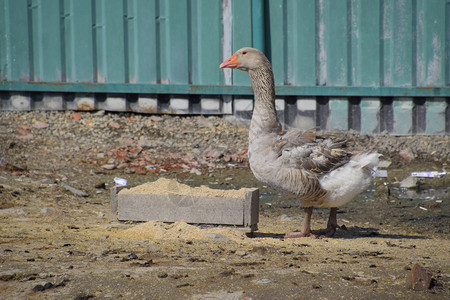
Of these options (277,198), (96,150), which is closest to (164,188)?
(277,198)

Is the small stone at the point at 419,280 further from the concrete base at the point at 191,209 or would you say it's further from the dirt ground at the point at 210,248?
the concrete base at the point at 191,209

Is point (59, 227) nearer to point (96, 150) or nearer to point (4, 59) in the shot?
point (96, 150)

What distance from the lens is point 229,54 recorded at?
10.6 m

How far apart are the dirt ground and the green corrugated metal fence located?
1.94m

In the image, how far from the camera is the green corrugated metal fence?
10.2 meters

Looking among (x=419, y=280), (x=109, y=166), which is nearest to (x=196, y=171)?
(x=109, y=166)

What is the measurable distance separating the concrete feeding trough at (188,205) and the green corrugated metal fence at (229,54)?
481 cm

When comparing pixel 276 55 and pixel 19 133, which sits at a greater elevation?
pixel 276 55

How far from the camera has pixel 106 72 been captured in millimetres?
10812

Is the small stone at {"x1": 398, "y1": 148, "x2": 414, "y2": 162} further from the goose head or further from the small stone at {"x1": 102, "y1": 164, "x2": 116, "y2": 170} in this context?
the small stone at {"x1": 102, "y1": 164, "x2": 116, "y2": 170}

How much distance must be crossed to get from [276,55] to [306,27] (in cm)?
73

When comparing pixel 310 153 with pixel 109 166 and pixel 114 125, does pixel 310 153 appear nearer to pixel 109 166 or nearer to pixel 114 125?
pixel 109 166

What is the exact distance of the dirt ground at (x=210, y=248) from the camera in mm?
4027

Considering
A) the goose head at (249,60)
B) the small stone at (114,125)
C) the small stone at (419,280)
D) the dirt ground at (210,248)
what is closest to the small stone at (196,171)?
the dirt ground at (210,248)
